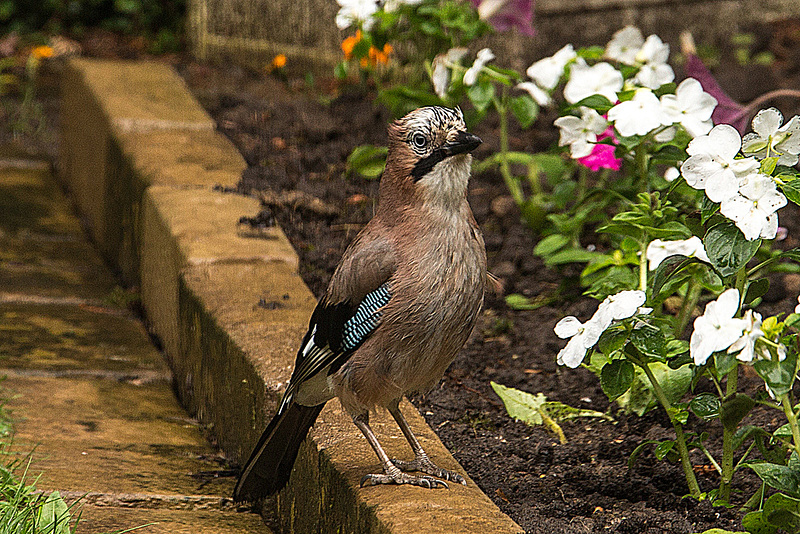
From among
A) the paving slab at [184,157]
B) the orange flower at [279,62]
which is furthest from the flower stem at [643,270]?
the orange flower at [279,62]

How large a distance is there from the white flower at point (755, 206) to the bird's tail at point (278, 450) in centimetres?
116

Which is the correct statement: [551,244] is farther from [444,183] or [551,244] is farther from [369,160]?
[444,183]

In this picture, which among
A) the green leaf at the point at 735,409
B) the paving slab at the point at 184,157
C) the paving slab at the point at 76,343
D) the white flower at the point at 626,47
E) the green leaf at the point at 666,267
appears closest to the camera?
the green leaf at the point at 735,409

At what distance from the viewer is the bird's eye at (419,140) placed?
7.68ft

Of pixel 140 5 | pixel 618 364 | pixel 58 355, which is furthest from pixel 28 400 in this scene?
pixel 140 5

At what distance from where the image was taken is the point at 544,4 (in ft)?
18.1

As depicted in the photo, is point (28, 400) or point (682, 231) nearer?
point (682, 231)

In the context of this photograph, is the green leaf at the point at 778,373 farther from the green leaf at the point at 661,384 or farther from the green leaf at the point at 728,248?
the green leaf at the point at 661,384

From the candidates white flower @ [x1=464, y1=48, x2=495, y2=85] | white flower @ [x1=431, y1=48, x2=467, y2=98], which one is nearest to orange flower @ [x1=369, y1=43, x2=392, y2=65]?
white flower @ [x1=431, y1=48, x2=467, y2=98]

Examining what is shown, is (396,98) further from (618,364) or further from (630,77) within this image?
(618,364)

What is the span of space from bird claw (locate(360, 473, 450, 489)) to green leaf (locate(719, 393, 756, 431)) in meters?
0.64

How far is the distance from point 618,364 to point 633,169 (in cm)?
120

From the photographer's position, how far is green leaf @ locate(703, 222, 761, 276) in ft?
6.67

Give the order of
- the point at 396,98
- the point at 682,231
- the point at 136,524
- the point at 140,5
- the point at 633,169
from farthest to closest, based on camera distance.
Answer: the point at 140,5 < the point at 396,98 < the point at 633,169 < the point at 136,524 < the point at 682,231
